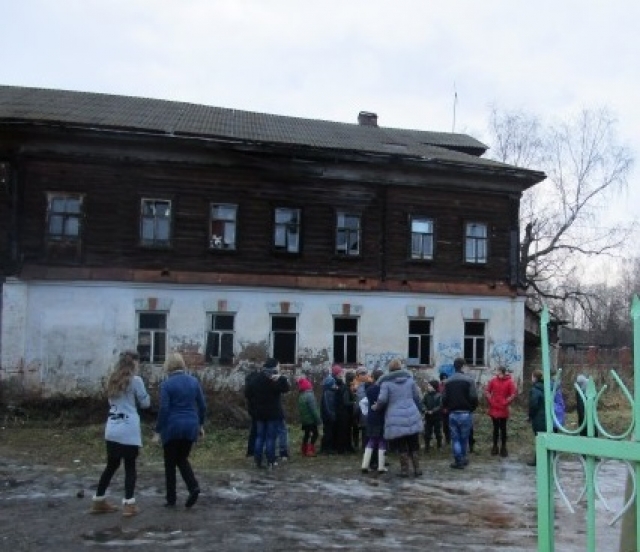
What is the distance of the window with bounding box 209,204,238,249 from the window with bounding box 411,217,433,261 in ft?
19.1

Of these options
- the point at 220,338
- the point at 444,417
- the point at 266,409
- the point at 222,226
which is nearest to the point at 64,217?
the point at 222,226

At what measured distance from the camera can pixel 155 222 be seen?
22438mm

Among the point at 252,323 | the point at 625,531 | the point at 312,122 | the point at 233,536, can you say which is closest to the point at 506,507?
the point at 233,536

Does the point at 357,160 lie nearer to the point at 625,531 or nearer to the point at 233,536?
the point at 233,536

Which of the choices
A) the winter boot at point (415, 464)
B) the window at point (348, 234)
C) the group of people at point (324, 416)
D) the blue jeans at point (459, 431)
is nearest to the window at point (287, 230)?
the window at point (348, 234)

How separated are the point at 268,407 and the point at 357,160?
502 inches

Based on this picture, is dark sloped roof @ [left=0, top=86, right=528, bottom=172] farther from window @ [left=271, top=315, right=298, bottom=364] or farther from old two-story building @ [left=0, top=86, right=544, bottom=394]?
window @ [left=271, top=315, right=298, bottom=364]

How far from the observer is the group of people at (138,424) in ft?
27.9

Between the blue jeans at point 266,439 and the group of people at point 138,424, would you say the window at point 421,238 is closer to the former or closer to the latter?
the blue jeans at point 266,439

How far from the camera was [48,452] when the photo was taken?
14.8 meters

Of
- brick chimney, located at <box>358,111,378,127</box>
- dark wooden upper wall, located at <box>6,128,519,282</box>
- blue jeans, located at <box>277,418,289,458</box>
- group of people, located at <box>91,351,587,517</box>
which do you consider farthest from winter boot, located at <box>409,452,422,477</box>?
brick chimney, located at <box>358,111,378,127</box>

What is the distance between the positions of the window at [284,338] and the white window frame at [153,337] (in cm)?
320

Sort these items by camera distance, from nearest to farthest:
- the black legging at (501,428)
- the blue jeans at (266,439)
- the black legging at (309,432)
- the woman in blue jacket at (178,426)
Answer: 1. the woman in blue jacket at (178,426)
2. the blue jeans at (266,439)
3. the black legging at (309,432)
4. the black legging at (501,428)

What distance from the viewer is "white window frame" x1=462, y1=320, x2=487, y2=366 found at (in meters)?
25.0
